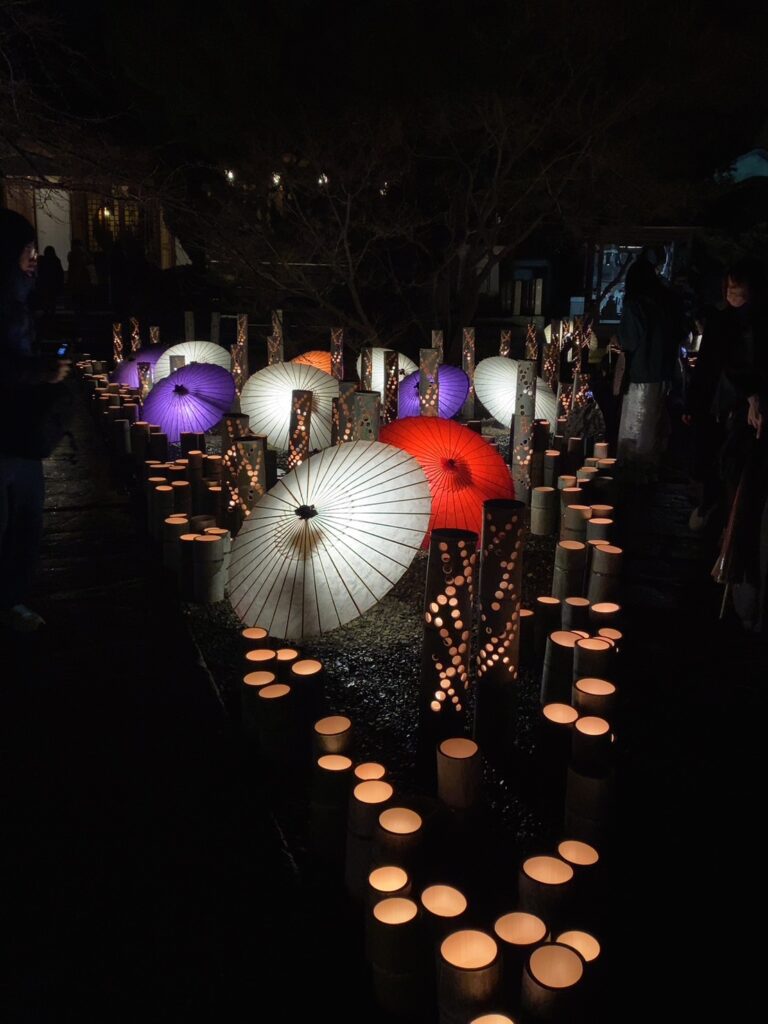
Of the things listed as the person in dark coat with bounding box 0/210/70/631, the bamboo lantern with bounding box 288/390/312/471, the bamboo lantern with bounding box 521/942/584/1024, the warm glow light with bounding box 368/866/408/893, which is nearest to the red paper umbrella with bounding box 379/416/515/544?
the bamboo lantern with bounding box 288/390/312/471

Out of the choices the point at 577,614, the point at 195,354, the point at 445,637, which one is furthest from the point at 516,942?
the point at 195,354

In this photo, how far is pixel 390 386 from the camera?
691 centimetres

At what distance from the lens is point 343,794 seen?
2.20 meters

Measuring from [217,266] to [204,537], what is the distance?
11.9m

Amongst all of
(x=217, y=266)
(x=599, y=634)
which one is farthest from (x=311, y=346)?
(x=599, y=634)

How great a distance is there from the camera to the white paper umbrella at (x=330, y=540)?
126 inches

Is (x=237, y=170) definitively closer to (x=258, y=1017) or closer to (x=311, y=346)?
(x=311, y=346)

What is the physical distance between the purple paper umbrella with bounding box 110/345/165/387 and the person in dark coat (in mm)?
6325

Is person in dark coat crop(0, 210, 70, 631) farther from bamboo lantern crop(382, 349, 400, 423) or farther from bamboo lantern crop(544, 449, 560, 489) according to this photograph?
bamboo lantern crop(382, 349, 400, 423)

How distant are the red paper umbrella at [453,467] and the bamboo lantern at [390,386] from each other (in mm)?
2596

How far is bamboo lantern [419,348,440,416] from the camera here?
263 inches

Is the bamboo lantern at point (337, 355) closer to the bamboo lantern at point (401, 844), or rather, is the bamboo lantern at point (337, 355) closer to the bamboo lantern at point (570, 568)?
the bamboo lantern at point (570, 568)

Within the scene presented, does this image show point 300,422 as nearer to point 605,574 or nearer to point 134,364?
point 605,574

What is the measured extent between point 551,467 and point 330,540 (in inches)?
122
